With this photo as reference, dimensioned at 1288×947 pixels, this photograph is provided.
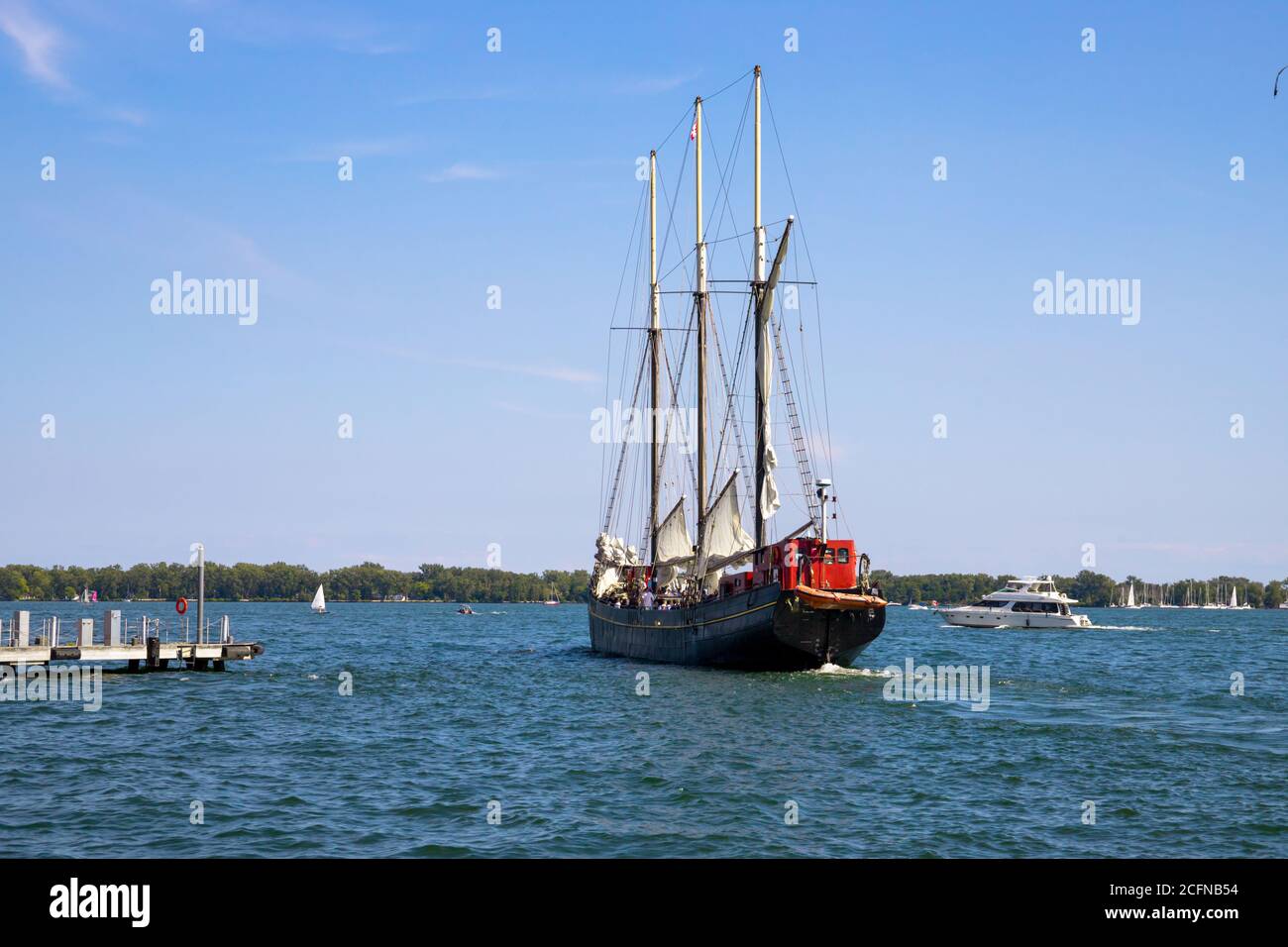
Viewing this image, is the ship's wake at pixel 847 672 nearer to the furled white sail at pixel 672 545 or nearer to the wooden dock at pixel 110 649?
the furled white sail at pixel 672 545

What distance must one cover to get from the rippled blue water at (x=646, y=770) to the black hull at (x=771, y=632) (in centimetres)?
117

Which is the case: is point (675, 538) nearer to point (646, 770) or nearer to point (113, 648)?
point (113, 648)

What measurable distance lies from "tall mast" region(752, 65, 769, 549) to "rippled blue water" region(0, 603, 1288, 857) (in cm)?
920

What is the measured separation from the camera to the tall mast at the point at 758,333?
204 feet

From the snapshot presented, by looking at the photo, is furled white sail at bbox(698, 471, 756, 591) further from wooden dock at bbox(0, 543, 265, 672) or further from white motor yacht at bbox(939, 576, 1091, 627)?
white motor yacht at bbox(939, 576, 1091, 627)

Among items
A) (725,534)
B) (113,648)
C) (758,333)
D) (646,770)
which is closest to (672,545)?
(725,534)

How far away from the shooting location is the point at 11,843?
22531 millimetres

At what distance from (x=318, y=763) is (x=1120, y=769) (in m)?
20.7

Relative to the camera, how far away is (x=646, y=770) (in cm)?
3152

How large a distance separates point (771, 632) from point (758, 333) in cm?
1652
